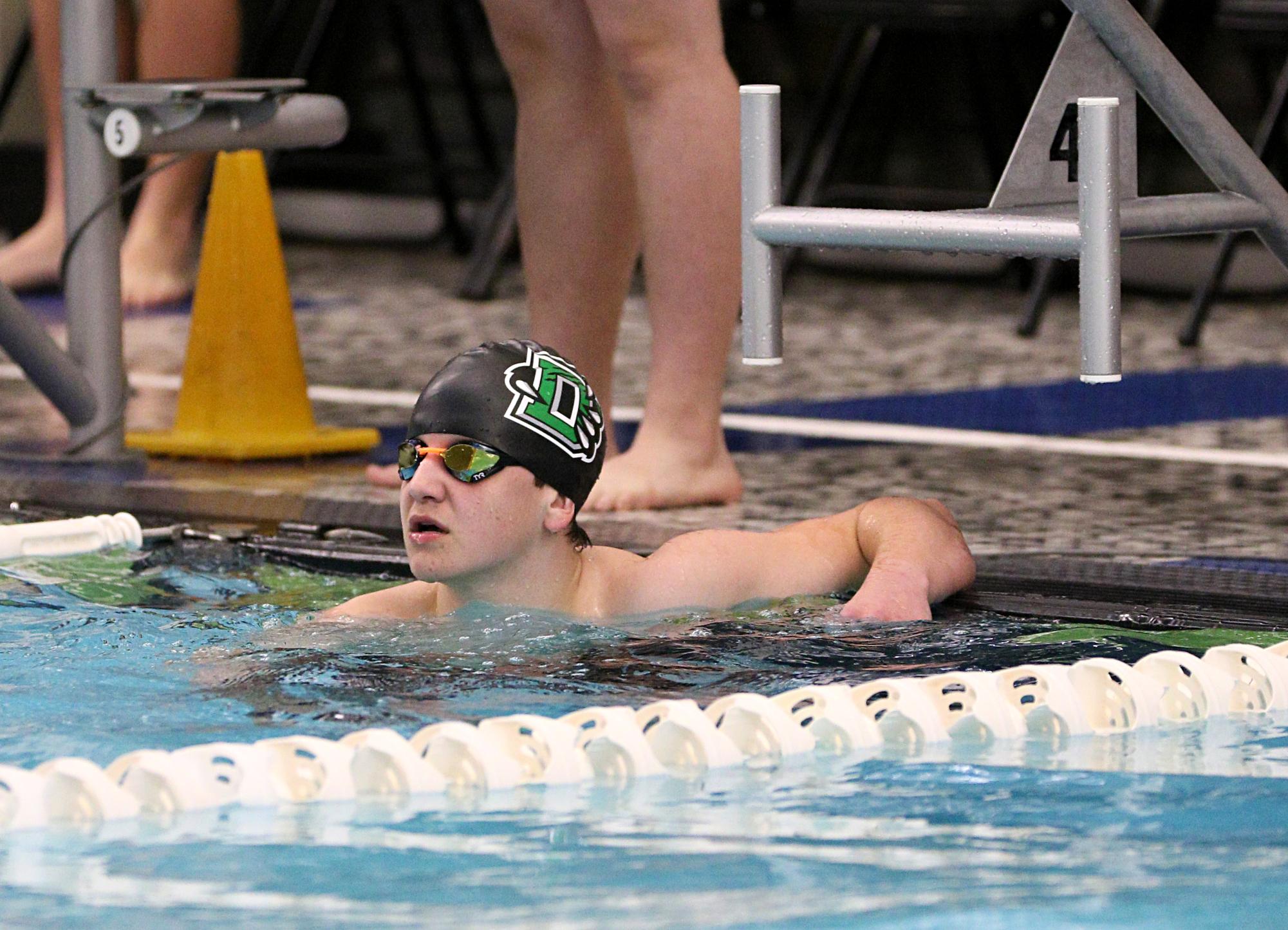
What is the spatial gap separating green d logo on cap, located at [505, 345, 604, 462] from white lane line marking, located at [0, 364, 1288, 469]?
4.72 ft

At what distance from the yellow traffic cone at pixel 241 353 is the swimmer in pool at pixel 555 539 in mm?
1353

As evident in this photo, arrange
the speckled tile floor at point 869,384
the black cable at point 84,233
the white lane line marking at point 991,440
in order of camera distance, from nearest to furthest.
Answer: the speckled tile floor at point 869,384 < the black cable at point 84,233 < the white lane line marking at point 991,440

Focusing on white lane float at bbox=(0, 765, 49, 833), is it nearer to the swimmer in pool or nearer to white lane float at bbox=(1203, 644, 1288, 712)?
the swimmer in pool

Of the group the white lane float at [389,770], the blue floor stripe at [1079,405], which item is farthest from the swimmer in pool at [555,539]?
the blue floor stripe at [1079,405]

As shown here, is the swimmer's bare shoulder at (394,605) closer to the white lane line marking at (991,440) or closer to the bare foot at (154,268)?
the white lane line marking at (991,440)

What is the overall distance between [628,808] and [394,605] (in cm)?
93

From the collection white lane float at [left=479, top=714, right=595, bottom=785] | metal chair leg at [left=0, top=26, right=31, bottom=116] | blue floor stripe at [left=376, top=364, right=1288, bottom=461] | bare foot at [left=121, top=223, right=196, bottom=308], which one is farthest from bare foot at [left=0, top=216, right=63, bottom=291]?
white lane float at [left=479, top=714, right=595, bottom=785]

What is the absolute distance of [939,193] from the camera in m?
6.80

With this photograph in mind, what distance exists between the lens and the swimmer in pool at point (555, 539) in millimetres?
2932

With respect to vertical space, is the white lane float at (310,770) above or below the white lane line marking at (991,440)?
below

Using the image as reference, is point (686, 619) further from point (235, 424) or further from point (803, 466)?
point (235, 424)

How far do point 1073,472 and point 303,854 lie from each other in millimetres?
2433

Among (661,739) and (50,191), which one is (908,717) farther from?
(50,191)

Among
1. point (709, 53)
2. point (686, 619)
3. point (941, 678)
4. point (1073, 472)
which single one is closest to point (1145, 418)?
point (1073, 472)
